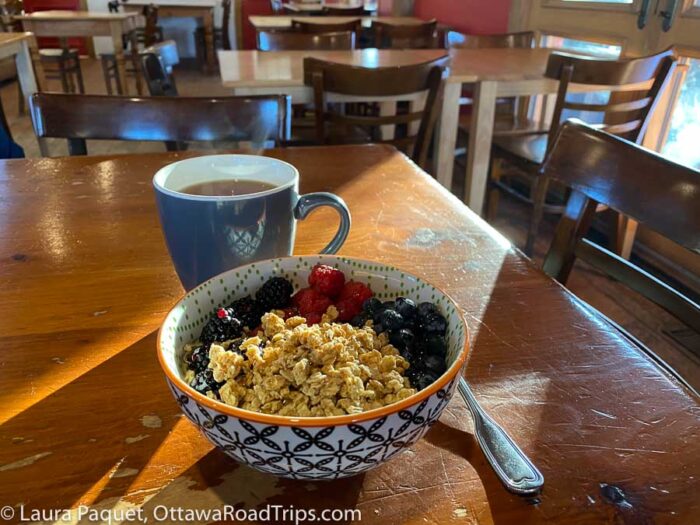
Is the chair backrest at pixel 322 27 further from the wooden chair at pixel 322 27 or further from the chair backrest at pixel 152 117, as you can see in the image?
the chair backrest at pixel 152 117

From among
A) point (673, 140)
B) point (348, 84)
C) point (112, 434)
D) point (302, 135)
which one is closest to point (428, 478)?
point (112, 434)

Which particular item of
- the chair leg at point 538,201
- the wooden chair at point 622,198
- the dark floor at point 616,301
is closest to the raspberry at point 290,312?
the wooden chair at point 622,198

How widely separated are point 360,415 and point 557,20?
2937mm

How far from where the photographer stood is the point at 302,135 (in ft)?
7.22

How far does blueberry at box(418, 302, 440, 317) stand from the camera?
0.40m

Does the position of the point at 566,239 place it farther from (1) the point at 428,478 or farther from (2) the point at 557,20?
(2) the point at 557,20

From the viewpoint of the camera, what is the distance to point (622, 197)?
75cm

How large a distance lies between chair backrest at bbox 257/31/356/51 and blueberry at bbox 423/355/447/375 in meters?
2.29

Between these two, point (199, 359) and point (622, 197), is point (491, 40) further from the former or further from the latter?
point (199, 359)

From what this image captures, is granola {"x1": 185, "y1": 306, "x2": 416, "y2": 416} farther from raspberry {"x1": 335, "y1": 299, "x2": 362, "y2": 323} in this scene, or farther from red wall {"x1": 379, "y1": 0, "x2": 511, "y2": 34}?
red wall {"x1": 379, "y1": 0, "x2": 511, "y2": 34}

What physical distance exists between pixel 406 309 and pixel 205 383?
0.15 m

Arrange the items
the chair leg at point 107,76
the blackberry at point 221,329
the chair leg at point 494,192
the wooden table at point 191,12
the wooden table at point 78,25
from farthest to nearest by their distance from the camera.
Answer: the wooden table at point 191,12
the chair leg at point 107,76
the wooden table at point 78,25
the chair leg at point 494,192
the blackberry at point 221,329

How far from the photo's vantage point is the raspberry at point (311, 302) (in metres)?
0.42

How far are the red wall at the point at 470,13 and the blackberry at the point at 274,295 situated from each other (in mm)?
3226
